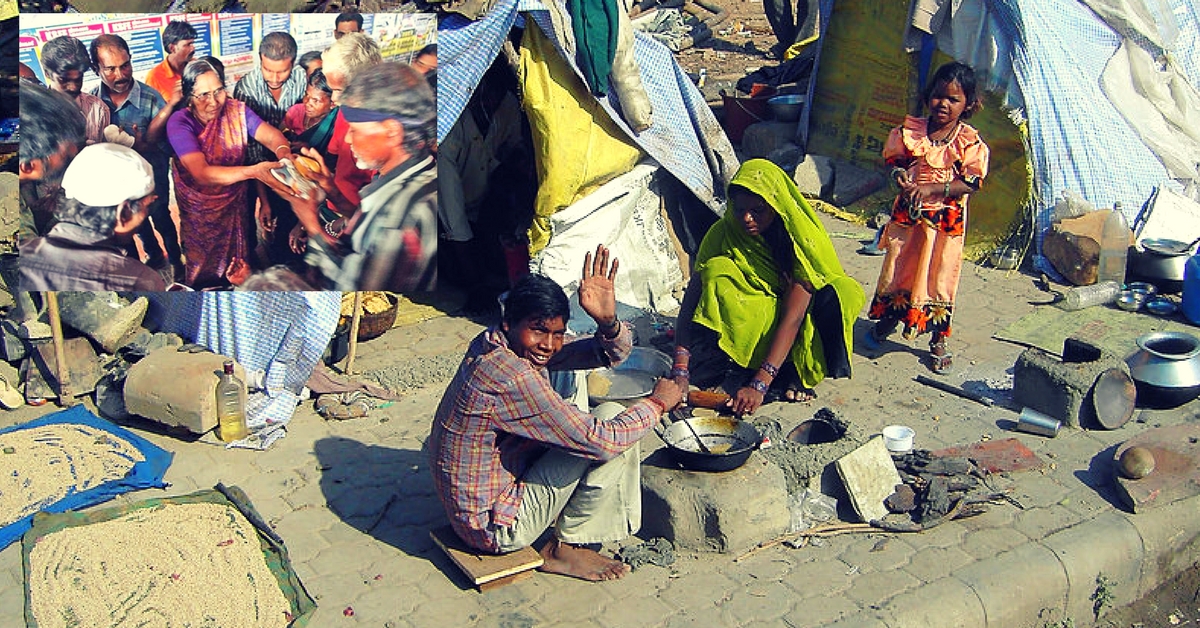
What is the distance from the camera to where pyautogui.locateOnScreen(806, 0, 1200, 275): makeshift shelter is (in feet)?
25.4

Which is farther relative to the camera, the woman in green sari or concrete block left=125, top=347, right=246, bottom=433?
the woman in green sari

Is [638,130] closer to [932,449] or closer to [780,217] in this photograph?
[780,217]

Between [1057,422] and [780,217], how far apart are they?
5.10 feet

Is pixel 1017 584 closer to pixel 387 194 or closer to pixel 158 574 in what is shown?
pixel 158 574

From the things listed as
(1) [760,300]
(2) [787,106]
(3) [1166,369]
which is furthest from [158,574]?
(2) [787,106]

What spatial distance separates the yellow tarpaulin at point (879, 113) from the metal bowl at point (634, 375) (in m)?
2.88

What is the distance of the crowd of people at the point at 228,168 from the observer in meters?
5.49

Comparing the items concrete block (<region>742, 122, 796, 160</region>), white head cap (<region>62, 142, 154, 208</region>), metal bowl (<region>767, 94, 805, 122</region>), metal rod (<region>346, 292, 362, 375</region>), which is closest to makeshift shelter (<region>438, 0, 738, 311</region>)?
metal rod (<region>346, 292, 362, 375</region>)

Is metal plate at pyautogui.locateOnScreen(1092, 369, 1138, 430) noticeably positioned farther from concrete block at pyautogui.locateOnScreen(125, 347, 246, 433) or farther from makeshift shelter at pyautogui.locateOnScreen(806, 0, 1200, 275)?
concrete block at pyautogui.locateOnScreen(125, 347, 246, 433)

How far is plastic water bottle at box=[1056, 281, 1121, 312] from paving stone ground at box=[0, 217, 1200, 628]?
52.0 inches

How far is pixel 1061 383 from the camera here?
18.5 ft

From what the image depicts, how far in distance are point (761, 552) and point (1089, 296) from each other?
11.5 feet

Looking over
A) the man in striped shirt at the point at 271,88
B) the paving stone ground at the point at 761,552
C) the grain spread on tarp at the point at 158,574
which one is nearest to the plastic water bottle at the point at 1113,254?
the paving stone ground at the point at 761,552

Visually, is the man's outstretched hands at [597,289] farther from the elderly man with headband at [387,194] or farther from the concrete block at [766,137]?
the concrete block at [766,137]
